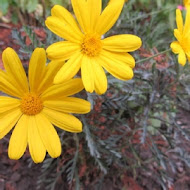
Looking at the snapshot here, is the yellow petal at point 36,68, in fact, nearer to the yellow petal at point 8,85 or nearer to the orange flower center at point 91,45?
the yellow petal at point 8,85

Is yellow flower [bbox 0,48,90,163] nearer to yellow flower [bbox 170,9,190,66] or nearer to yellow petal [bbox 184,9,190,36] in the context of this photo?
yellow flower [bbox 170,9,190,66]

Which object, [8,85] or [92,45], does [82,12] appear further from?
[8,85]

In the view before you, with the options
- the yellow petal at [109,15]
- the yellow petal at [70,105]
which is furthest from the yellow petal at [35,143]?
the yellow petal at [109,15]

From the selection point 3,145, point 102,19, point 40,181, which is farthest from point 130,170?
point 102,19

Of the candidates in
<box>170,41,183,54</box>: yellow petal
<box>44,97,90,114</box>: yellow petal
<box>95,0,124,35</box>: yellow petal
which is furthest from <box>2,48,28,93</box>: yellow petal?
<box>170,41,183,54</box>: yellow petal

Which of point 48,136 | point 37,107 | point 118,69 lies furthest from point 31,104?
point 118,69

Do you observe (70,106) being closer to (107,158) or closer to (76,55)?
(76,55)
